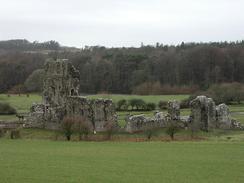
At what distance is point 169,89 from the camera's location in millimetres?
131625

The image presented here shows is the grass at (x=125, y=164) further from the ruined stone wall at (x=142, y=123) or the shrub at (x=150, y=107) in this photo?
the shrub at (x=150, y=107)

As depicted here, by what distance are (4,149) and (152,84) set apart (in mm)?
98420

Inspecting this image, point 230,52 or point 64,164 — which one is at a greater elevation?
point 230,52

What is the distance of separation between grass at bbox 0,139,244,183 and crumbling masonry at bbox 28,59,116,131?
1972 cm

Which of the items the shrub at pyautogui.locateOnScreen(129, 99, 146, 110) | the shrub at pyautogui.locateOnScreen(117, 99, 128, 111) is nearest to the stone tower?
the shrub at pyautogui.locateOnScreen(129, 99, 146, 110)

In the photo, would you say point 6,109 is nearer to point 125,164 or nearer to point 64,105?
point 64,105

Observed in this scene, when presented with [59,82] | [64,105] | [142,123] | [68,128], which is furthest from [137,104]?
[68,128]

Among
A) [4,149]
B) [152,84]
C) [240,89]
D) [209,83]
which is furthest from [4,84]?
[4,149]

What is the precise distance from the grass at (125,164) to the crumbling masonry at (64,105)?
776 inches

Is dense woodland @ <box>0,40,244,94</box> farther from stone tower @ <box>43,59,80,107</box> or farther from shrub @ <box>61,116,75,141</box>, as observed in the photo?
shrub @ <box>61,116,75,141</box>

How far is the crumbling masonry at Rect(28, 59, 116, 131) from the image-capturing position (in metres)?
59.0

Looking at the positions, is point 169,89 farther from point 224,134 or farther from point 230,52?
point 224,134

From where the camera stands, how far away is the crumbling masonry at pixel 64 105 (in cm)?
5903

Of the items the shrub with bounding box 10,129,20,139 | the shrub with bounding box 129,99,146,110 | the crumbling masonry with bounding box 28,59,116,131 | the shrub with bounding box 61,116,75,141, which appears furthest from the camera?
the shrub with bounding box 129,99,146,110
